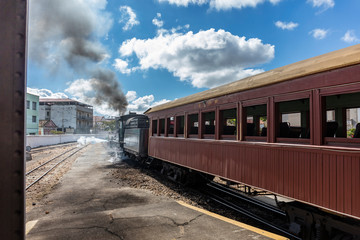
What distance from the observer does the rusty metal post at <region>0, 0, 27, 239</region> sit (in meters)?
0.86

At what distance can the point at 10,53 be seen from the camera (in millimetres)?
900

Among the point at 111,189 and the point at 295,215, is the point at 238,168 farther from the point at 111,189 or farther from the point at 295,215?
the point at 111,189

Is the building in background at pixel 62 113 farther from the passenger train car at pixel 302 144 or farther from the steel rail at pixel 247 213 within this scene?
the passenger train car at pixel 302 144

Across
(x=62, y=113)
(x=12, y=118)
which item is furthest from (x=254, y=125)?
(x=62, y=113)

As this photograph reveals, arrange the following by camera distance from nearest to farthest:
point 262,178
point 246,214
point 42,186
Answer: point 262,178 → point 246,214 → point 42,186

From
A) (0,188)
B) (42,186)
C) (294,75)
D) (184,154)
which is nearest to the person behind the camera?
(0,188)

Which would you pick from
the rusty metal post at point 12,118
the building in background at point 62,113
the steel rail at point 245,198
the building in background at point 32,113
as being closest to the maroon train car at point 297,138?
the steel rail at point 245,198

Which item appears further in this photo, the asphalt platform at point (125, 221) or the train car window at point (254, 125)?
the train car window at point (254, 125)

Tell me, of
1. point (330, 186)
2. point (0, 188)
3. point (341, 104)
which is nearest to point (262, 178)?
point (330, 186)

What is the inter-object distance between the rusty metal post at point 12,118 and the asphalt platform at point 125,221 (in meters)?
3.97

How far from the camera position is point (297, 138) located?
4.39 metres

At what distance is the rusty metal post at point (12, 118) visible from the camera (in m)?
0.86

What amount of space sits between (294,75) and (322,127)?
1.08 meters

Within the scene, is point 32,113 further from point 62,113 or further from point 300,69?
point 300,69
